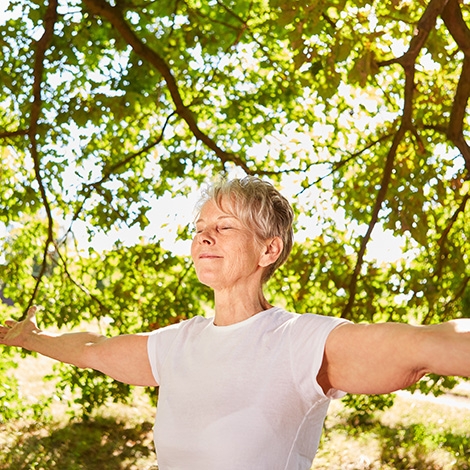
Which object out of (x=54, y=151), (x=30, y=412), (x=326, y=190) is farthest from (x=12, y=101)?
(x=30, y=412)

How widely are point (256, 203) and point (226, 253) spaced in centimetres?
15

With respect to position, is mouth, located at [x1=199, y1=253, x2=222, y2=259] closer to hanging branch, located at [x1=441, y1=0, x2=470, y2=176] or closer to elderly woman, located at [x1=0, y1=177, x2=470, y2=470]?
elderly woman, located at [x1=0, y1=177, x2=470, y2=470]

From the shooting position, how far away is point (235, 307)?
2035 millimetres

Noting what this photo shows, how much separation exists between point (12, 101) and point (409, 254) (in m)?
3.29

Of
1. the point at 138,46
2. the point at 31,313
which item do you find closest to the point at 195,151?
the point at 138,46

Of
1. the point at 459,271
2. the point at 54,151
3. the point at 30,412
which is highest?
the point at 54,151

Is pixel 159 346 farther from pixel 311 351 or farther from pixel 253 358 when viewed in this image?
pixel 311 351

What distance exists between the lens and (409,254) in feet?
20.3

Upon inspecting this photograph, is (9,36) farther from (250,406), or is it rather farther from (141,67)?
(250,406)

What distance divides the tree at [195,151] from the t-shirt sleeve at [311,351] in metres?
3.72

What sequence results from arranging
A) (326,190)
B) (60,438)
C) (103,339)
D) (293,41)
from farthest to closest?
(60,438), (326,190), (293,41), (103,339)

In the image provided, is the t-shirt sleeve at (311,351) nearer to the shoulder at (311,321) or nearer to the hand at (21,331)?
the shoulder at (311,321)

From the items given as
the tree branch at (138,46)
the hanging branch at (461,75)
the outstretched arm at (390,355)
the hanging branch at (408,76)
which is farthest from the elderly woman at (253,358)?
the tree branch at (138,46)

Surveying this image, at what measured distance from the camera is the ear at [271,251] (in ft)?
6.88
